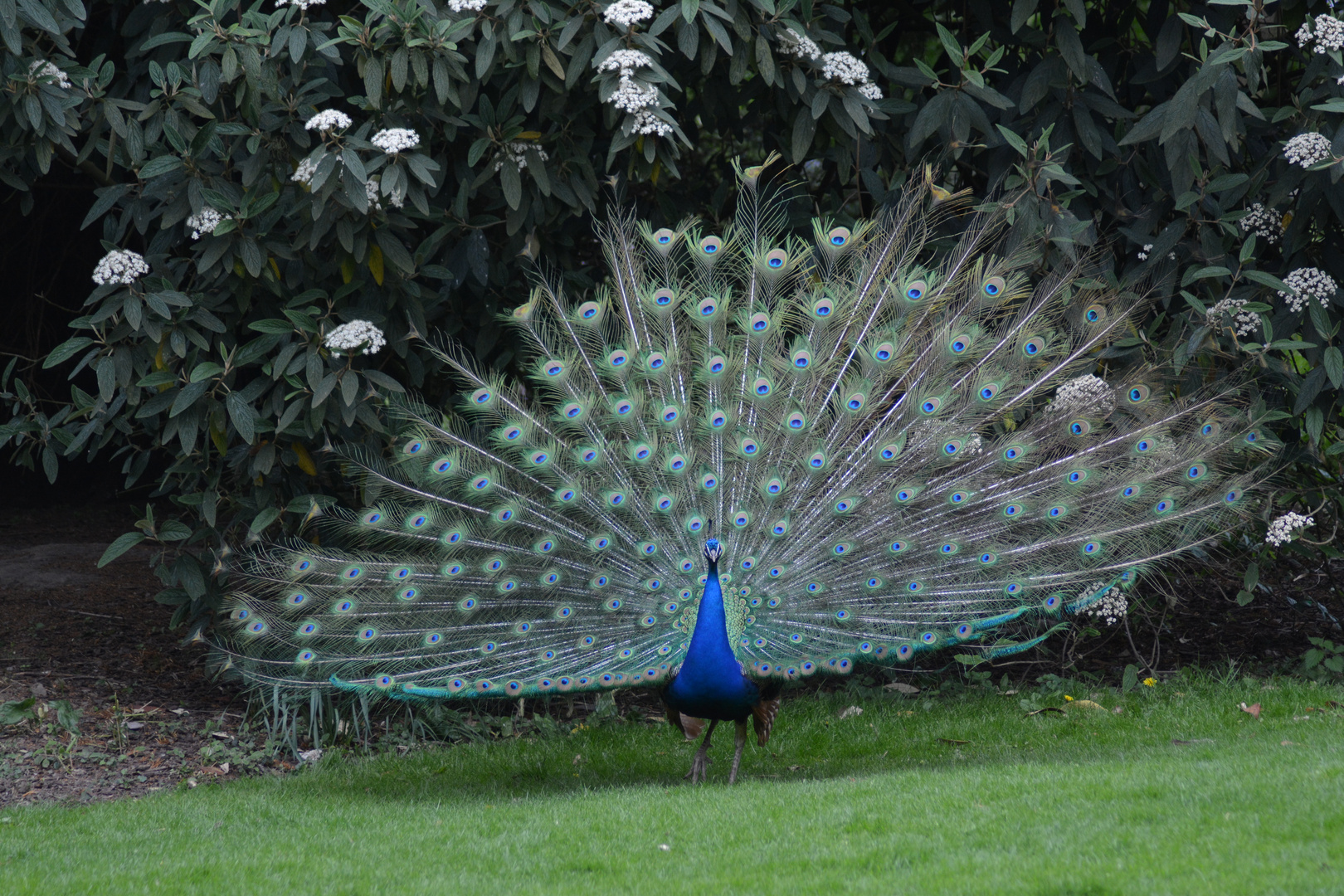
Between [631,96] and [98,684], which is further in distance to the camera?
[98,684]

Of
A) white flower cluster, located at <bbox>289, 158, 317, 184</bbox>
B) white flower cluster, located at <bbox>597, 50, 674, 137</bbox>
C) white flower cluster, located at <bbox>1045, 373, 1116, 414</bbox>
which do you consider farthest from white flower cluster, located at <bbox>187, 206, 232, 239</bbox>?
white flower cluster, located at <bbox>1045, 373, 1116, 414</bbox>

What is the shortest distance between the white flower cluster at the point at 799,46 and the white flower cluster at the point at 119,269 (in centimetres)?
316

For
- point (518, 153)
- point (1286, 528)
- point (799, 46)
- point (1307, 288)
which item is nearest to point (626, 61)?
point (518, 153)

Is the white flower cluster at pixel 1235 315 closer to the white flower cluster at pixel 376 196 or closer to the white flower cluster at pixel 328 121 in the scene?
the white flower cluster at pixel 376 196

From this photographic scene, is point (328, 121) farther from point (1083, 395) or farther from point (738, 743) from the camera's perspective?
point (1083, 395)

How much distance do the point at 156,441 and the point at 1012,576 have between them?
4.34 m

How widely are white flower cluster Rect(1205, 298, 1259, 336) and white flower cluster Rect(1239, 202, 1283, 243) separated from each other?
44 centimetres

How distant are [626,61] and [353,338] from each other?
69.3 inches

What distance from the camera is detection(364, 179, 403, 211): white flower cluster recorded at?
5547 mm

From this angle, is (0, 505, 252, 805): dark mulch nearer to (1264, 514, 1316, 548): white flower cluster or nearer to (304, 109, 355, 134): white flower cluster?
(304, 109, 355, 134): white flower cluster

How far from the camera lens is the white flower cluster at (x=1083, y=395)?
5.93m

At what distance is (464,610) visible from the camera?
573cm

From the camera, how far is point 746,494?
19.5 feet

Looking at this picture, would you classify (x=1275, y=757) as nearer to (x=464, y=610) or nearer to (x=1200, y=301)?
(x=1200, y=301)
